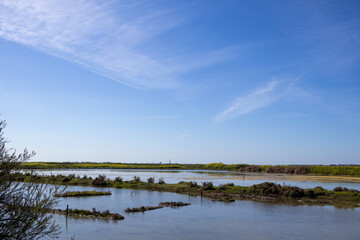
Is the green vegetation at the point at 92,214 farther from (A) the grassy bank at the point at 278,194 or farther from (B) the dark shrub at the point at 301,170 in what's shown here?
(B) the dark shrub at the point at 301,170

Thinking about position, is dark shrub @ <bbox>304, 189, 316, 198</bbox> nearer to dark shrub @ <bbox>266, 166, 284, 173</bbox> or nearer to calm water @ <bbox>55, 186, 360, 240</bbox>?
calm water @ <bbox>55, 186, 360, 240</bbox>

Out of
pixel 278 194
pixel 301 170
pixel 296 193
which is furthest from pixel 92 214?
pixel 301 170

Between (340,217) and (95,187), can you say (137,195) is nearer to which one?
(95,187)

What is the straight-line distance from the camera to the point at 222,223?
2573 centimetres

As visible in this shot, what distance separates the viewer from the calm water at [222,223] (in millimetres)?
22109

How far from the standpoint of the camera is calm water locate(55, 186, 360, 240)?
22109 millimetres

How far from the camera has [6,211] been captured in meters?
9.63

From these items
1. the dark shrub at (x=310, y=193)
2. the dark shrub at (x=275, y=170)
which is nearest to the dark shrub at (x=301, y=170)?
the dark shrub at (x=275, y=170)

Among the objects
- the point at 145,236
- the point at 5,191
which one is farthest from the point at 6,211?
the point at 145,236

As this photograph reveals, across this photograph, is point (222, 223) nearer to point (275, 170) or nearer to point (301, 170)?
point (301, 170)

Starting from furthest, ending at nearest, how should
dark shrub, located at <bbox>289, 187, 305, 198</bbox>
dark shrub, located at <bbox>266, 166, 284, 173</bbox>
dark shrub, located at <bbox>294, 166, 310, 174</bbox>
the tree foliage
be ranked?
dark shrub, located at <bbox>266, 166, 284, 173</bbox>
dark shrub, located at <bbox>294, 166, 310, 174</bbox>
dark shrub, located at <bbox>289, 187, 305, 198</bbox>
the tree foliage

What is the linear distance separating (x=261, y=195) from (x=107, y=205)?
64.9 feet

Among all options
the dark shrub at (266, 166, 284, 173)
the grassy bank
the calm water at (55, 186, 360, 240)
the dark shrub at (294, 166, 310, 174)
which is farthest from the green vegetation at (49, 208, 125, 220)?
the dark shrub at (266, 166, 284, 173)

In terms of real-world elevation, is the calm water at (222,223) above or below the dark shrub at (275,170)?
below
